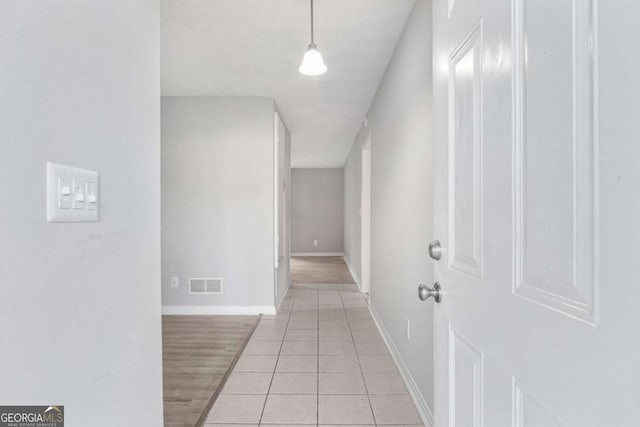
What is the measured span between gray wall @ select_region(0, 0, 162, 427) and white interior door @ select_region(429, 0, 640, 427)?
942mm

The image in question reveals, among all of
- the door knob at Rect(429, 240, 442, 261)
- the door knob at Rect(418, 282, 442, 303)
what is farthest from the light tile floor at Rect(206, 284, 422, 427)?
the door knob at Rect(429, 240, 442, 261)

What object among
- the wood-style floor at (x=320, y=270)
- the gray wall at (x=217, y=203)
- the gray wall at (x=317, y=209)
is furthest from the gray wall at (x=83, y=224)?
the gray wall at (x=317, y=209)

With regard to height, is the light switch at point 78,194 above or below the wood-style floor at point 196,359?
above

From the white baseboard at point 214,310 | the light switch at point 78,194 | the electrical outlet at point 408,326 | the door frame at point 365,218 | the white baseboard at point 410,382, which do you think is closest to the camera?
the light switch at point 78,194

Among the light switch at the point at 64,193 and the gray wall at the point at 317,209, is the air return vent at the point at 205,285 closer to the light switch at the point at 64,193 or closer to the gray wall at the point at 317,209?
the light switch at the point at 64,193

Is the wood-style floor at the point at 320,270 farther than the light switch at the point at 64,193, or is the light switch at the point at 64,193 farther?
the wood-style floor at the point at 320,270

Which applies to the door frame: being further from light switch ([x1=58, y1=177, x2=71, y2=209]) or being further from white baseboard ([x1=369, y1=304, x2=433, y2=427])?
light switch ([x1=58, y1=177, x2=71, y2=209])

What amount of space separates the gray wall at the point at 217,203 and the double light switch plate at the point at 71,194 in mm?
3204

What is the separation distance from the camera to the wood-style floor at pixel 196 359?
2.07 meters

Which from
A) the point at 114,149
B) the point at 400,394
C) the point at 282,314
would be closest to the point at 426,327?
the point at 400,394

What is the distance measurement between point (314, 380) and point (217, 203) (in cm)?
240

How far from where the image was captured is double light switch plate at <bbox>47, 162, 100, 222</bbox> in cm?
73

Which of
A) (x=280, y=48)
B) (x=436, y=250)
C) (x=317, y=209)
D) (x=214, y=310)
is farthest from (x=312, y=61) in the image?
(x=317, y=209)

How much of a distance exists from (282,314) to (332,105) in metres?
2.60
